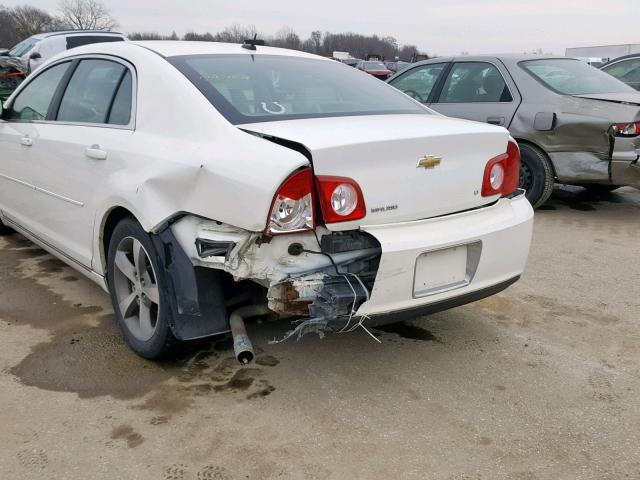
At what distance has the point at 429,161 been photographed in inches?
102

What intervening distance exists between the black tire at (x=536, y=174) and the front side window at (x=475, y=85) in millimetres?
597

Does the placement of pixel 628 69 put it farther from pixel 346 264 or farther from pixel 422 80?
pixel 346 264

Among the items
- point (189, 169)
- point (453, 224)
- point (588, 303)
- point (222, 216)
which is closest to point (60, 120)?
point (189, 169)

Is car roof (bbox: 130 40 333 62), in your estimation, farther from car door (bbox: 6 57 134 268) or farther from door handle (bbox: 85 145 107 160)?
door handle (bbox: 85 145 107 160)

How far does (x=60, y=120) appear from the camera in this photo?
3.63m

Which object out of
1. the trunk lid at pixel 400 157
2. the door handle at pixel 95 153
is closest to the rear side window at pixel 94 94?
the door handle at pixel 95 153

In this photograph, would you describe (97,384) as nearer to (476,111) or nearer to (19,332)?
(19,332)

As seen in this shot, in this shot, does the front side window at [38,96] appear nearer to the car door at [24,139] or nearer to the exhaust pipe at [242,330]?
the car door at [24,139]

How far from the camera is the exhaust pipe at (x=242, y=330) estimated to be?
2.56 meters

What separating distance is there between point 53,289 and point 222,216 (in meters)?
2.13

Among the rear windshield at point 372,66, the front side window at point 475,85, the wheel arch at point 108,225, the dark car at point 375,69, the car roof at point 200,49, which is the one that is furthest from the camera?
the rear windshield at point 372,66

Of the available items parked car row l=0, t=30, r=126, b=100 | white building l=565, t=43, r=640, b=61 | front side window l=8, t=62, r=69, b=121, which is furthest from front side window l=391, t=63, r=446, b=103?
white building l=565, t=43, r=640, b=61

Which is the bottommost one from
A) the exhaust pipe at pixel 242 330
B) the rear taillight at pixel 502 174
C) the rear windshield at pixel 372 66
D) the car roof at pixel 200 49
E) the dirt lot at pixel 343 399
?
the dirt lot at pixel 343 399

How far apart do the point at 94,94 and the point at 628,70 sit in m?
7.84
